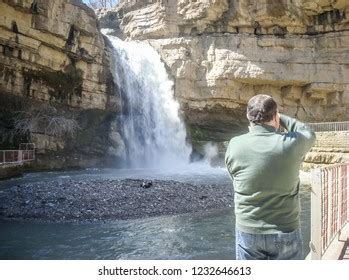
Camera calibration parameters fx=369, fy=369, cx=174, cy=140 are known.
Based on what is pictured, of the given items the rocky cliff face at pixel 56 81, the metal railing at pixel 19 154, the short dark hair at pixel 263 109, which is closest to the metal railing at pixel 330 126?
the rocky cliff face at pixel 56 81

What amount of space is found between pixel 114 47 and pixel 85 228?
20939mm

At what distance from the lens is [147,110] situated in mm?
27812

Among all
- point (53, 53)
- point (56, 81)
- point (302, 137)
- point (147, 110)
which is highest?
point (53, 53)

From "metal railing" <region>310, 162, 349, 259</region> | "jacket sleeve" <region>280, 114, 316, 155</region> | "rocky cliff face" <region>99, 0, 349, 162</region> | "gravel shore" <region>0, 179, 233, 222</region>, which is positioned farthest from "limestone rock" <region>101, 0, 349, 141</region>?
"jacket sleeve" <region>280, 114, 316, 155</region>

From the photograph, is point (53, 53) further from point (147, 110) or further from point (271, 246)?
point (271, 246)

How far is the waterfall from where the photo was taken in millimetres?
27156

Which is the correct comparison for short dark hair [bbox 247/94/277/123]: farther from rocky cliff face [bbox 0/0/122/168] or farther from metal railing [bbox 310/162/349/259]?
rocky cliff face [bbox 0/0/122/168]

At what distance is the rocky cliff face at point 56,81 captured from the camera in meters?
21.4

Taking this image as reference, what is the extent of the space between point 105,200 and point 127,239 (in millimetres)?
3724

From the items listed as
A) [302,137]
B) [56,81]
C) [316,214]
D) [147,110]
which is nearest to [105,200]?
[316,214]

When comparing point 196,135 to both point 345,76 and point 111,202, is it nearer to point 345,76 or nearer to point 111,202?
point 345,76

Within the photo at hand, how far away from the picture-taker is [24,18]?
2117cm

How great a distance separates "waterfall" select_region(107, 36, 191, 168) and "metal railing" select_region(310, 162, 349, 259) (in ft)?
70.5

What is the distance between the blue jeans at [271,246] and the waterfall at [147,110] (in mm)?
23679
